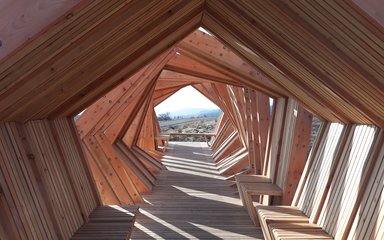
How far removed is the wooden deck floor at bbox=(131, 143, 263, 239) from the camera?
215 inches

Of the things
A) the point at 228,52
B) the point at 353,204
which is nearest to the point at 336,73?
the point at 353,204

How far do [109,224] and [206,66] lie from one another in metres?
3.01

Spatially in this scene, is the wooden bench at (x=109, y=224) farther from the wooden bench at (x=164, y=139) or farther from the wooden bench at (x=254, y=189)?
the wooden bench at (x=164, y=139)

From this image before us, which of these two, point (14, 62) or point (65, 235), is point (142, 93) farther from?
point (14, 62)

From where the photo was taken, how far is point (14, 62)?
1961mm

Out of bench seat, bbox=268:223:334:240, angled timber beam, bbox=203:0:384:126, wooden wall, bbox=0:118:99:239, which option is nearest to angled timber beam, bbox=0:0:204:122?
wooden wall, bbox=0:118:99:239

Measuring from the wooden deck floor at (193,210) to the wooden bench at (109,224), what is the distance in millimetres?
811

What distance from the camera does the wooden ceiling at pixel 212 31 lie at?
2090 mm

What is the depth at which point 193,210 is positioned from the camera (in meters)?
6.54

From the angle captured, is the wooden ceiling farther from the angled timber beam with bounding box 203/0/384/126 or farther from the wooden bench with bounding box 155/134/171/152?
the wooden bench with bounding box 155/134/171/152

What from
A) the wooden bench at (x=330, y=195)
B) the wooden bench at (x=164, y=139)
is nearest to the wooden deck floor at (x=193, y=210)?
the wooden bench at (x=330, y=195)

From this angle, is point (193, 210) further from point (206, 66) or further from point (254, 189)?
point (206, 66)

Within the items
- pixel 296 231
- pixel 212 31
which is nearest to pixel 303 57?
pixel 212 31

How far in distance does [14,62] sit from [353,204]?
2984 millimetres
